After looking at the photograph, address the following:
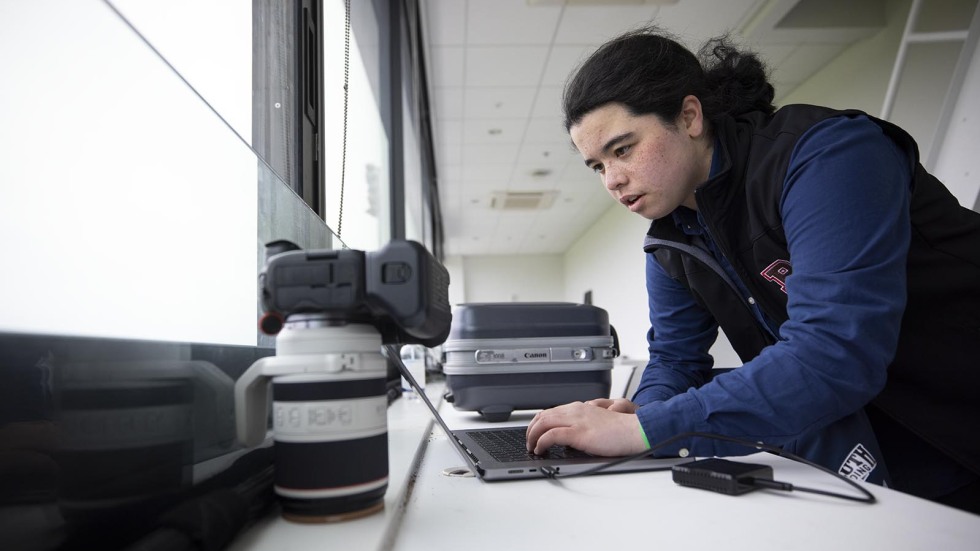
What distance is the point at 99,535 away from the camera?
358 mm

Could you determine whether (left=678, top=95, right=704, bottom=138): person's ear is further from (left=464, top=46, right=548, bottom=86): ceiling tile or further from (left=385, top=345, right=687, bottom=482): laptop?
(left=464, top=46, right=548, bottom=86): ceiling tile

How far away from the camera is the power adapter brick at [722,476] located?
22.5 inches

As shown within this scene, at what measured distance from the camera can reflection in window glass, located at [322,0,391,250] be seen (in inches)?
51.0

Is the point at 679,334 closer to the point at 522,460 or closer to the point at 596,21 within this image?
the point at 522,460

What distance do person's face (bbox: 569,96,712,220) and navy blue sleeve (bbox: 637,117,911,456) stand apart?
0.28 metres

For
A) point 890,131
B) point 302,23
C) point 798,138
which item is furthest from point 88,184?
point 890,131

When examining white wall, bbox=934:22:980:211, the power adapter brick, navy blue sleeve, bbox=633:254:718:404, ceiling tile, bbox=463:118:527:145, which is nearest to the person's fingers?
the power adapter brick

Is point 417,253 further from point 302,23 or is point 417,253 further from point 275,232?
point 302,23

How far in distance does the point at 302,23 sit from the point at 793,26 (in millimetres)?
3170

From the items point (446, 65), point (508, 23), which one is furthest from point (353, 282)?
point (446, 65)

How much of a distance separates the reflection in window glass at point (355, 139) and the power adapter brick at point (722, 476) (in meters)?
0.78

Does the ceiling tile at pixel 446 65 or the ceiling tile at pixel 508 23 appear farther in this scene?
the ceiling tile at pixel 446 65

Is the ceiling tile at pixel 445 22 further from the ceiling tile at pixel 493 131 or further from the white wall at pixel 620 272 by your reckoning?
the white wall at pixel 620 272

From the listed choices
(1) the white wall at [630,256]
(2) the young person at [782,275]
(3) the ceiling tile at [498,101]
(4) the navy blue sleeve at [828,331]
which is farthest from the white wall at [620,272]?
(4) the navy blue sleeve at [828,331]
